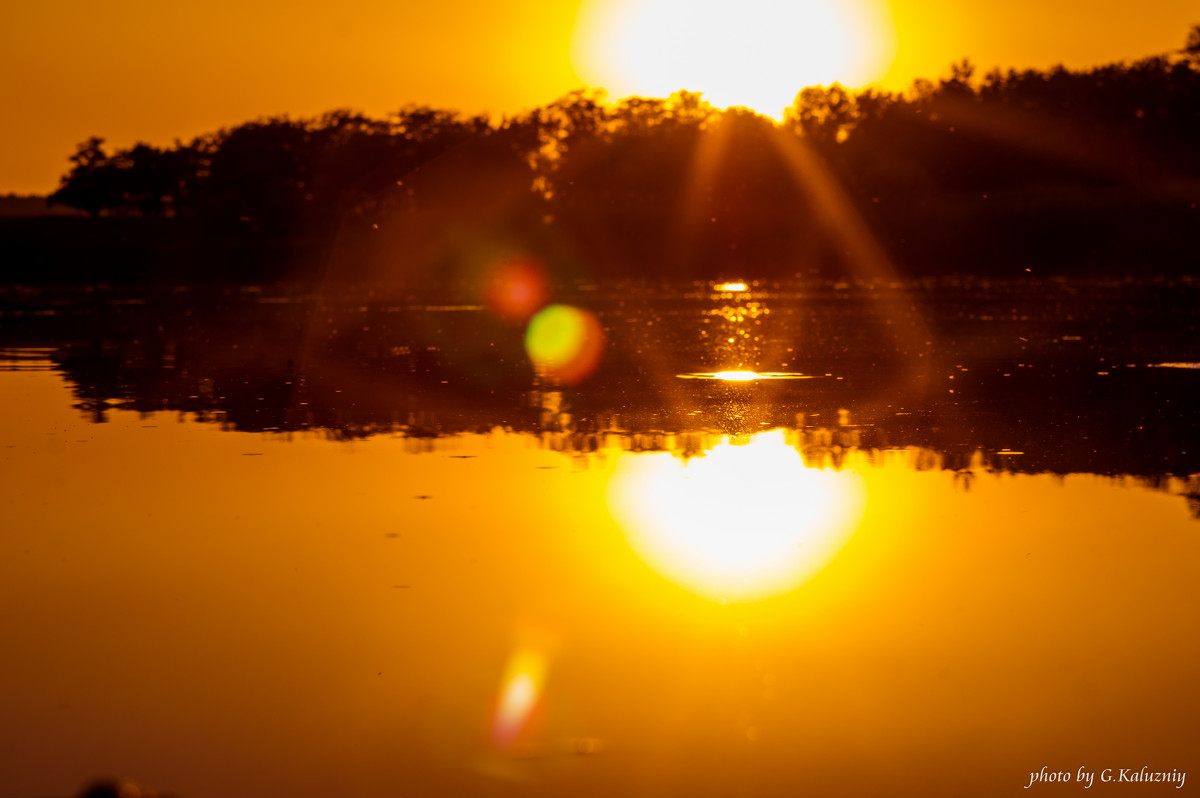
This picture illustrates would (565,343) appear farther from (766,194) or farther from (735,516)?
(766,194)

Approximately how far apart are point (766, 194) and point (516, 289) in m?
33.1

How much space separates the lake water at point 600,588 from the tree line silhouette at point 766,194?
190 feet

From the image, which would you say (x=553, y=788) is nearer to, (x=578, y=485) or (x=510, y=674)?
(x=510, y=674)

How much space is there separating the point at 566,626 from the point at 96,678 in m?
2.43

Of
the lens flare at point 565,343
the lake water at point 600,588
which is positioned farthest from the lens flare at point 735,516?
the lens flare at point 565,343

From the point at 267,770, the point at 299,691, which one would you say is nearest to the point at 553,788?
the point at 267,770

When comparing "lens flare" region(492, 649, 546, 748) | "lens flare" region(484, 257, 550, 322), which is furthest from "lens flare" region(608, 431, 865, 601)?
"lens flare" region(484, 257, 550, 322)

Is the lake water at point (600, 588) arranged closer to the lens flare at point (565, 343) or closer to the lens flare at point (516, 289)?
the lens flare at point (565, 343)

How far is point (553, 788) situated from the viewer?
604 cm

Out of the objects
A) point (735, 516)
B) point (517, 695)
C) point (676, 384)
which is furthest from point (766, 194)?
point (517, 695)

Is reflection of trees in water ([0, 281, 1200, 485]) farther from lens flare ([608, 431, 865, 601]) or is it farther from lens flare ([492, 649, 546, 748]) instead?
lens flare ([492, 649, 546, 748])

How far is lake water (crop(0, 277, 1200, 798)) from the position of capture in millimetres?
6402

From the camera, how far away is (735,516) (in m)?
11.1

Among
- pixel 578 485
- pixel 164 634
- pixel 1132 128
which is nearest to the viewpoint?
pixel 164 634
